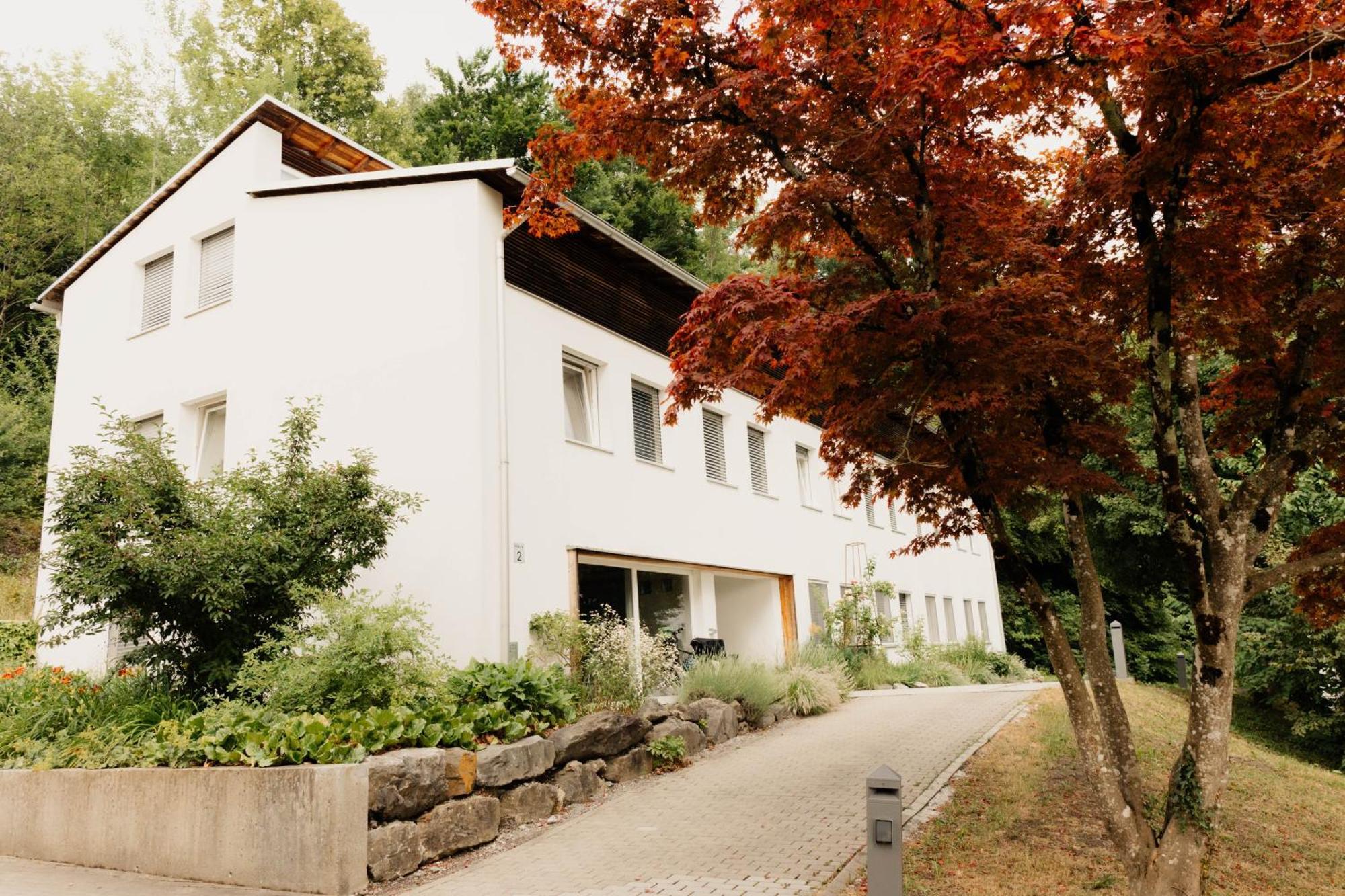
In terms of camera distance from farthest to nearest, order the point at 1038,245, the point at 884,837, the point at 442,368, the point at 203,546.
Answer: the point at 442,368, the point at 203,546, the point at 1038,245, the point at 884,837

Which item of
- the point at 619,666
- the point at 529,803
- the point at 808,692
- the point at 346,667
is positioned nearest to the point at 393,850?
Result: the point at 529,803

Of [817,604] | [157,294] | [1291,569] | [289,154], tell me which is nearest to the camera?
[1291,569]

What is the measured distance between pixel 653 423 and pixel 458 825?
8465 millimetres

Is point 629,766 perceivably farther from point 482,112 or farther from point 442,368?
point 482,112

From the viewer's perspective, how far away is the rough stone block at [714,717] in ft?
36.6

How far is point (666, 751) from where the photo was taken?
10.0m

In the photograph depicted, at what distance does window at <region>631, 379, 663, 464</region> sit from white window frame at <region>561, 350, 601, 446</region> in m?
0.88

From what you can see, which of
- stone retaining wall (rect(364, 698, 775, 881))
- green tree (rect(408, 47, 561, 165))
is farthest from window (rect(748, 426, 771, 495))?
green tree (rect(408, 47, 561, 165))

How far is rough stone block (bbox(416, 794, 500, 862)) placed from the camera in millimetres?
6988

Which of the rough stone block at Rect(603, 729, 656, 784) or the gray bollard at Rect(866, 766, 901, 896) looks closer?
the gray bollard at Rect(866, 766, 901, 896)

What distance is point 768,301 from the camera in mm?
7289

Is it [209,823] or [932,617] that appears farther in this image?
[932,617]

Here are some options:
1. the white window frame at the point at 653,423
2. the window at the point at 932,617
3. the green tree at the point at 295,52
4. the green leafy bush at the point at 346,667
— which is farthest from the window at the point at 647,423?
the green tree at the point at 295,52

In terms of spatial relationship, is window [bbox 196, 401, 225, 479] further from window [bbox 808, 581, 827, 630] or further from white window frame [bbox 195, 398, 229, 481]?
window [bbox 808, 581, 827, 630]
